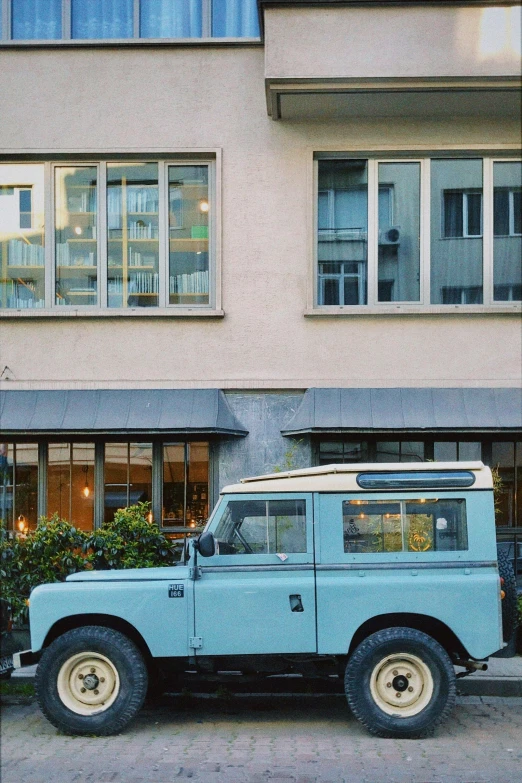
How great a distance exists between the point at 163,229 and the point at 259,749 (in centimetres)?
693

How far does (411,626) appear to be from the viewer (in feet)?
22.5

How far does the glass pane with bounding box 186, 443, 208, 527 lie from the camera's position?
10.5m

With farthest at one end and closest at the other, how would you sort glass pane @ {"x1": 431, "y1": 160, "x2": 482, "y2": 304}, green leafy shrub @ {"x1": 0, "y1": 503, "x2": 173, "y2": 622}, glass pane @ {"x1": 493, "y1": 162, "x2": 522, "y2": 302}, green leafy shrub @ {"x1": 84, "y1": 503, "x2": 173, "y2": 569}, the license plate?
glass pane @ {"x1": 431, "y1": 160, "x2": 482, "y2": 304}
glass pane @ {"x1": 493, "y1": 162, "x2": 522, "y2": 302}
green leafy shrub @ {"x1": 84, "y1": 503, "x2": 173, "y2": 569}
green leafy shrub @ {"x1": 0, "y1": 503, "x2": 173, "y2": 622}
the license plate

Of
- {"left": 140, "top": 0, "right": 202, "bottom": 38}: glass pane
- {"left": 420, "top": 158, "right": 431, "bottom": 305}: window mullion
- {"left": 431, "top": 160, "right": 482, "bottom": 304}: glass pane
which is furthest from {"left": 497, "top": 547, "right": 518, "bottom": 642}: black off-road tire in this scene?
{"left": 140, "top": 0, "right": 202, "bottom": 38}: glass pane

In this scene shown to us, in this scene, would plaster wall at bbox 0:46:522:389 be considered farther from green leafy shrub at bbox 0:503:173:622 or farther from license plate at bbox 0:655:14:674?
license plate at bbox 0:655:14:674

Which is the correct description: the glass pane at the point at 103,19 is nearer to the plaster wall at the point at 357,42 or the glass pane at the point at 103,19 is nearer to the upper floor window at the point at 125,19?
the upper floor window at the point at 125,19

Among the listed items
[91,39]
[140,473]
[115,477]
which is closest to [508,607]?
[140,473]

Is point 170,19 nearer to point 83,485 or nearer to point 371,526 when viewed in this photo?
point 83,485

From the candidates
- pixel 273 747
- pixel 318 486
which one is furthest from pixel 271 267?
pixel 273 747

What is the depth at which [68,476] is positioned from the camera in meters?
10.6

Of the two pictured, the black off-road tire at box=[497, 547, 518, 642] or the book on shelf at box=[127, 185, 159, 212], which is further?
the book on shelf at box=[127, 185, 159, 212]

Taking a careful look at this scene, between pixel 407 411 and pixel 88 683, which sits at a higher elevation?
pixel 407 411

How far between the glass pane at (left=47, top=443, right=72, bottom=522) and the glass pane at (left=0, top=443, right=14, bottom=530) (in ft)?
1.64

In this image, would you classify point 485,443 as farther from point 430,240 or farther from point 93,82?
point 93,82
